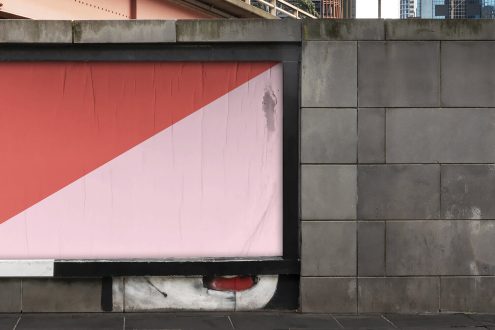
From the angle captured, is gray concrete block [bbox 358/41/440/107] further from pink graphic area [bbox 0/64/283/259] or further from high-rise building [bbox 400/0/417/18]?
high-rise building [bbox 400/0/417/18]

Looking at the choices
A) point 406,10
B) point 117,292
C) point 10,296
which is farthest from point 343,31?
point 406,10

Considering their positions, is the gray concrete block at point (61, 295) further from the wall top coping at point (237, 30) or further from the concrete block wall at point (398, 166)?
the wall top coping at point (237, 30)

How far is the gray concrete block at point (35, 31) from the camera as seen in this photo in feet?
23.2

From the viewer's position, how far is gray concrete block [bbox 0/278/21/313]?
7195mm

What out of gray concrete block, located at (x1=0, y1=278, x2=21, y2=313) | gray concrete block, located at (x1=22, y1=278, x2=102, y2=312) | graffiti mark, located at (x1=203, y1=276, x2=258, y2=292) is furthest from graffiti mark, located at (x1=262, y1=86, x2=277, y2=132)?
gray concrete block, located at (x1=0, y1=278, x2=21, y2=313)

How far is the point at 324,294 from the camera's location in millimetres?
7395

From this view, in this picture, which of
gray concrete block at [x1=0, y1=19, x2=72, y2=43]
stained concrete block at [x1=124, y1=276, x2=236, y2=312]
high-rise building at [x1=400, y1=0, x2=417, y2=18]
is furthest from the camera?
high-rise building at [x1=400, y1=0, x2=417, y2=18]

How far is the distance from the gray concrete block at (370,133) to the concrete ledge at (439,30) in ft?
2.97

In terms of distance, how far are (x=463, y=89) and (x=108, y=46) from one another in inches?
164

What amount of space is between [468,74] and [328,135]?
180 cm

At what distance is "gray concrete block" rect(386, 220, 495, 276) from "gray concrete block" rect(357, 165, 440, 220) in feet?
0.42

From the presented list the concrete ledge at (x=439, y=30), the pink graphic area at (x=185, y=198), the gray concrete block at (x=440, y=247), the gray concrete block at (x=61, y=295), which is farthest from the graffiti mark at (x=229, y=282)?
the concrete ledge at (x=439, y=30)

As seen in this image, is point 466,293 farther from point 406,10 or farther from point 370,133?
point 406,10

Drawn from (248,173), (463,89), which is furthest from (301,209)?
(463,89)
